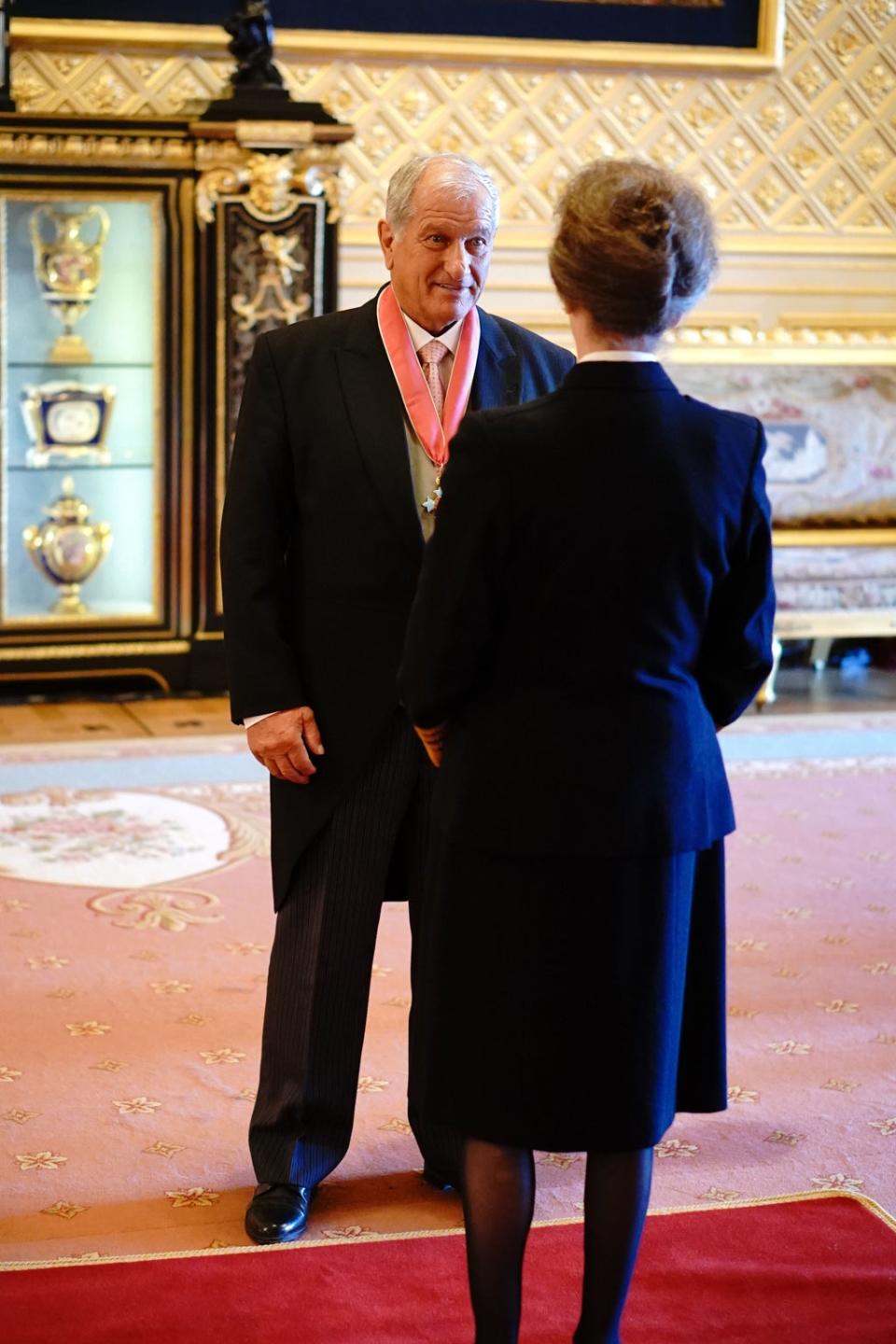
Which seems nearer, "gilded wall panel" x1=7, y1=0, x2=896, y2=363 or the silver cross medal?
the silver cross medal

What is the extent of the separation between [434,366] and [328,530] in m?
0.26

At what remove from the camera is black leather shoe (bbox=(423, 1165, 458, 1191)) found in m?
2.65

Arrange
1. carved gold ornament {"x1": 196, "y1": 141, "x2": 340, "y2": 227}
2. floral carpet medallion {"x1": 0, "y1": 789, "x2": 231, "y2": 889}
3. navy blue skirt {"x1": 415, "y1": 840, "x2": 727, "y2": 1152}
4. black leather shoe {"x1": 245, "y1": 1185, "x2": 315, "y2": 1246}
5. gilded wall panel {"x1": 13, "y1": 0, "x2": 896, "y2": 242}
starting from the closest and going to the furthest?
1. navy blue skirt {"x1": 415, "y1": 840, "x2": 727, "y2": 1152}
2. black leather shoe {"x1": 245, "y1": 1185, "x2": 315, "y2": 1246}
3. floral carpet medallion {"x1": 0, "y1": 789, "x2": 231, "y2": 889}
4. carved gold ornament {"x1": 196, "y1": 141, "x2": 340, "y2": 227}
5. gilded wall panel {"x1": 13, "y1": 0, "x2": 896, "y2": 242}

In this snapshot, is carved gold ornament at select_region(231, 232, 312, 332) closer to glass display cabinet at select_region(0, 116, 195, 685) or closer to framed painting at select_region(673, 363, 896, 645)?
glass display cabinet at select_region(0, 116, 195, 685)

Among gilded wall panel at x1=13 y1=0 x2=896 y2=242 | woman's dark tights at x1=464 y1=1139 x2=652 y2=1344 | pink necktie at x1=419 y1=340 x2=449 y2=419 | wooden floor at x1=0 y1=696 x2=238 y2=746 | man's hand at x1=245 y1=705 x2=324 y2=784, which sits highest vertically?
gilded wall panel at x1=13 y1=0 x2=896 y2=242

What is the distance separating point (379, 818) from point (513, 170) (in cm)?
458

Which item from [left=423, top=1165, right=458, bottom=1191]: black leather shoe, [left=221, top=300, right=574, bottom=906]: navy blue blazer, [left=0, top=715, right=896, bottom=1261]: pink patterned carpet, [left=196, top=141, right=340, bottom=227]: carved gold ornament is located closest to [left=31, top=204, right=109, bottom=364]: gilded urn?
[left=196, top=141, right=340, bottom=227]: carved gold ornament

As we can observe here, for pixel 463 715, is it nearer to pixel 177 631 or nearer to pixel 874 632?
pixel 177 631

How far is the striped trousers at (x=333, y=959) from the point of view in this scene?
243 centimetres

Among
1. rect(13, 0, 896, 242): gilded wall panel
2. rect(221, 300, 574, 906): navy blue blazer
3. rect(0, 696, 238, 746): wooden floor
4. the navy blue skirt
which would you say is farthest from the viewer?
rect(13, 0, 896, 242): gilded wall panel

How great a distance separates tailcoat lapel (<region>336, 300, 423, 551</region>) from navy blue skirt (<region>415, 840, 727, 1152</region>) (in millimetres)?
595

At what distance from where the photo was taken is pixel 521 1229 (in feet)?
6.22

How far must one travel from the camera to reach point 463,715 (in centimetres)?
187

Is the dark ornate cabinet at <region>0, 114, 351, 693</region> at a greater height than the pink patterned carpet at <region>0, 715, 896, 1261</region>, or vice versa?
the dark ornate cabinet at <region>0, 114, 351, 693</region>
